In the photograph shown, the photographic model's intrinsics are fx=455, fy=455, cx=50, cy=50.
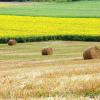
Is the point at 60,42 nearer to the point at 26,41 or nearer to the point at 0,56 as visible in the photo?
the point at 26,41

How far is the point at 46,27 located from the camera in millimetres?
58531

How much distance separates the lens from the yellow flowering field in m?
52.4

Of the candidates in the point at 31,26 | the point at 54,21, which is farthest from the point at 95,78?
the point at 54,21

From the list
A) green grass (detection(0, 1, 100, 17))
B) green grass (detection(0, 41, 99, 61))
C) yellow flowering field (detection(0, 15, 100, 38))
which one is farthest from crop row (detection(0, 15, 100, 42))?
green grass (detection(0, 1, 100, 17))

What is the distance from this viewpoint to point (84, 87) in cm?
1134

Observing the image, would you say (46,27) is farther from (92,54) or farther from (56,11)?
(92,54)

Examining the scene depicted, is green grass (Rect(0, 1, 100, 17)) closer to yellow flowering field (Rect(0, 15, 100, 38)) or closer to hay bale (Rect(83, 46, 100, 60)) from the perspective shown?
yellow flowering field (Rect(0, 15, 100, 38))

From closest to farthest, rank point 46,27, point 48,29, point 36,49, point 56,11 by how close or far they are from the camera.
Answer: point 36,49 → point 48,29 → point 46,27 → point 56,11

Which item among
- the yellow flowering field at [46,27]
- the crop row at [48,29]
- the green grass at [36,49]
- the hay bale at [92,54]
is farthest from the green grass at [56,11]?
the hay bale at [92,54]

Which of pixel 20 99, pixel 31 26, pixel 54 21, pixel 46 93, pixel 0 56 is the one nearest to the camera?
pixel 20 99

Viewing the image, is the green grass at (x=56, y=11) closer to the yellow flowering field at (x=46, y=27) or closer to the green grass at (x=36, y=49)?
the yellow flowering field at (x=46, y=27)

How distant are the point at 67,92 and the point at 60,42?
126 ft

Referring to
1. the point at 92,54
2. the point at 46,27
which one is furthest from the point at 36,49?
the point at 46,27

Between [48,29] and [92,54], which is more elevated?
[92,54]
